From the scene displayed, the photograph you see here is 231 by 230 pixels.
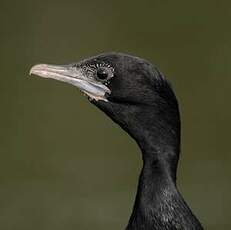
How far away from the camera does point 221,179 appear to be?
9094mm

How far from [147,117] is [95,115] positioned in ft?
15.6

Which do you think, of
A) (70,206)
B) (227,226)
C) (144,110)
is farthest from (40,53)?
(144,110)

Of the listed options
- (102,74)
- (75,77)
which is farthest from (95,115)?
(102,74)

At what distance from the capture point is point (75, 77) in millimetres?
5328

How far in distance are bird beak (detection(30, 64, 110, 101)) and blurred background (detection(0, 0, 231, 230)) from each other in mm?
3336

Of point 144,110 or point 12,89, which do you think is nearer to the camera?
point 144,110

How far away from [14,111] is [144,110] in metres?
4.88

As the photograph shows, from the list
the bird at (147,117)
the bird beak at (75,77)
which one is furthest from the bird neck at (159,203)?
the bird beak at (75,77)

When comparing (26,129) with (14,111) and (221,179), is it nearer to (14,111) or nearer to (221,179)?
(14,111)

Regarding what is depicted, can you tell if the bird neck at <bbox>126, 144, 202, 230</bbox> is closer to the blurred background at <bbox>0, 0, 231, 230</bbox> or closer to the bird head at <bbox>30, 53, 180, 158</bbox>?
the bird head at <bbox>30, 53, 180, 158</bbox>

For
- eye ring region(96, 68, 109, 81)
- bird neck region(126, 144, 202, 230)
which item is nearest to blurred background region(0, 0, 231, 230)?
bird neck region(126, 144, 202, 230)

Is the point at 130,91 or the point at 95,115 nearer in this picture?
the point at 130,91

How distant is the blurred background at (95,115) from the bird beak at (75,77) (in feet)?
10.9

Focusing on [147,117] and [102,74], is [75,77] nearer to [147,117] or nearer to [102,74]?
[102,74]
